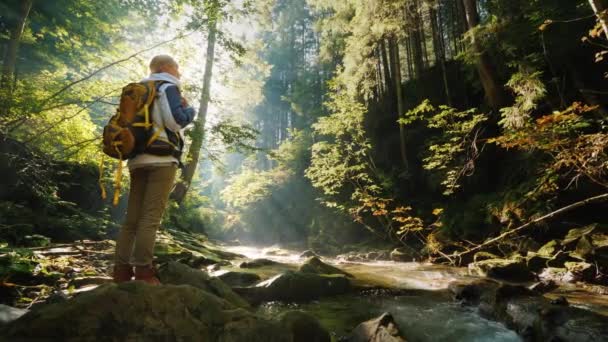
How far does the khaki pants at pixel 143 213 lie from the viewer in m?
2.82

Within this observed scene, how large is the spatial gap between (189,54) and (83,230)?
5.10 meters

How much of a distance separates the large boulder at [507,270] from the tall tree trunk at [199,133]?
790cm

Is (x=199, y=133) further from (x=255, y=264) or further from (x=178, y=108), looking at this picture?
(x=178, y=108)

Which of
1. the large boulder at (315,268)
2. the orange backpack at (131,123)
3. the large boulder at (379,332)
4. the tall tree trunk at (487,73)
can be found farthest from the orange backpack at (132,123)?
the tall tree trunk at (487,73)

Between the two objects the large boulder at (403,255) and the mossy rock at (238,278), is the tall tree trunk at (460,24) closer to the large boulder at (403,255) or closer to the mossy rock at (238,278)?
the large boulder at (403,255)

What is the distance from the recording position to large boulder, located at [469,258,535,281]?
22.7 feet

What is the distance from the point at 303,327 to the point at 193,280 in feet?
4.87

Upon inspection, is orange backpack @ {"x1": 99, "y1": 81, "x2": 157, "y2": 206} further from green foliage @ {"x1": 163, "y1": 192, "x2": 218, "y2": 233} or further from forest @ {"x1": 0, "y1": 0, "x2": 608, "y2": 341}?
green foliage @ {"x1": 163, "y1": 192, "x2": 218, "y2": 233}

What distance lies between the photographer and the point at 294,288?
4969 millimetres

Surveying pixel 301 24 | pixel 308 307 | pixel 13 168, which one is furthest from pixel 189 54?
pixel 301 24

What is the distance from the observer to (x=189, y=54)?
8.74 metres

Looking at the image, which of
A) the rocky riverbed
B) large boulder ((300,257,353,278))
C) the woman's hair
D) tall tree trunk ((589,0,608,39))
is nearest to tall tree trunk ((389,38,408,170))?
the rocky riverbed

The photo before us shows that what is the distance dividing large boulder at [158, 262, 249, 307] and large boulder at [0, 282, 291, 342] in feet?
4.15

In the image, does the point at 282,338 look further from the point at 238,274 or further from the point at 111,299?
the point at 238,274
